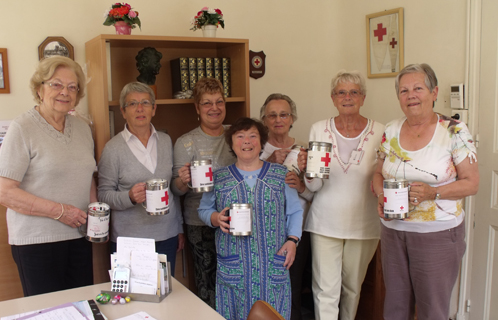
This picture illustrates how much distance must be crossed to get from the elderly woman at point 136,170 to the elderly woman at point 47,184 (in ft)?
0.49

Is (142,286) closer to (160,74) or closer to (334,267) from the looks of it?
(334,267)

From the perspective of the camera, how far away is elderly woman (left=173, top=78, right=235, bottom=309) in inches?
92.5

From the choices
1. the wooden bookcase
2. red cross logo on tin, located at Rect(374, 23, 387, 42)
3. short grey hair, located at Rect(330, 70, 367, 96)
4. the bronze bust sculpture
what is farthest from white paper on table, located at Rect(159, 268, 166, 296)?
red cross logo on tin, located at Rect(374, 23, 387, 42)

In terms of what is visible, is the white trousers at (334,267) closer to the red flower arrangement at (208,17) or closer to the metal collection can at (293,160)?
the metal collection can at (293,160)

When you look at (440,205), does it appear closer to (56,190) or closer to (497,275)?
(497,275)

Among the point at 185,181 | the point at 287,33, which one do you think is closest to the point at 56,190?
the point at 185,181

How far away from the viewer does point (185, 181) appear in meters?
2.14

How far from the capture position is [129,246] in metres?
1.57

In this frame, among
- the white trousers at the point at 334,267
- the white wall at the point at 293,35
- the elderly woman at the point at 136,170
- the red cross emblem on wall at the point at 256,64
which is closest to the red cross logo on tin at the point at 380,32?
the white wall at the point at 293,35

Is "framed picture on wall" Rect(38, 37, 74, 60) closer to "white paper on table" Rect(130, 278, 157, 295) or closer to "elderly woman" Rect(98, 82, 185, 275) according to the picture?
"elderly woman" Rect(98, 82, 185, 275)

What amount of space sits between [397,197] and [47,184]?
140cm

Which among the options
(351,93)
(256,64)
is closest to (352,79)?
(351,93)

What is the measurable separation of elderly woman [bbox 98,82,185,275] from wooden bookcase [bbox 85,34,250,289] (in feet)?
0.87

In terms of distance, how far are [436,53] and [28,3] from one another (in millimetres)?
2402
